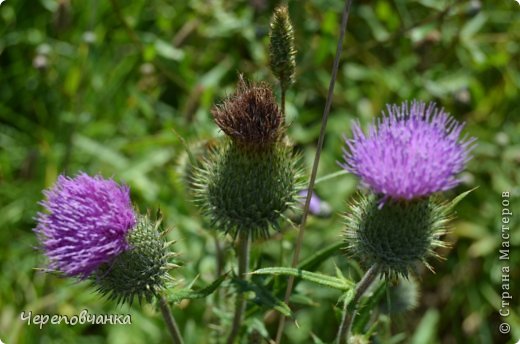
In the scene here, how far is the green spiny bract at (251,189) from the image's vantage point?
261 cm

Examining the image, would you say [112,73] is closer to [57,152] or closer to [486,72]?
[57,152]

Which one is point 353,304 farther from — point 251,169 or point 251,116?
point 251,116

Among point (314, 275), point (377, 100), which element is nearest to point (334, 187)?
point (377, 100)

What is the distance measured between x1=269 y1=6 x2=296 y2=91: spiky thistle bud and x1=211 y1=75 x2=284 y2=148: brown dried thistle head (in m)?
0.11

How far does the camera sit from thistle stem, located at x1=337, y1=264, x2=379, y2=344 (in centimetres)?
235

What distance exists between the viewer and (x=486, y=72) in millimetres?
5625

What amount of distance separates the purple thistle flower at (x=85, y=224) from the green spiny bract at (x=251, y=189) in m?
0.39

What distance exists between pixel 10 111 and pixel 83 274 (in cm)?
329

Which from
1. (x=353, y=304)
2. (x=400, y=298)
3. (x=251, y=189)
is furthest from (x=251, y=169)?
(x=400, y=298)

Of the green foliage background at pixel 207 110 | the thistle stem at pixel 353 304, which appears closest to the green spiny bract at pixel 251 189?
the thistle stem at pixel 353 304

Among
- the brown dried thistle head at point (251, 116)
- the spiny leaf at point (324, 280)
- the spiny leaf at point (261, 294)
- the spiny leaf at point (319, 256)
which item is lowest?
the spiny leaf at point (261, 294)

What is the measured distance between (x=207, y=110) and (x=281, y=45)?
6.43 feet

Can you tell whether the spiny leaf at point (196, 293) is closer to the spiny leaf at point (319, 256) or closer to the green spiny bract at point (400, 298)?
the spiny leaf at point (319, 256)

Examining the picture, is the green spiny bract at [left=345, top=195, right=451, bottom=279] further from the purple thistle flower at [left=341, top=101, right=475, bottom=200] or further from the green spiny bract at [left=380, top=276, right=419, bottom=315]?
the green spiny bract at [left=380, top=276, right=419, bottom=315]
